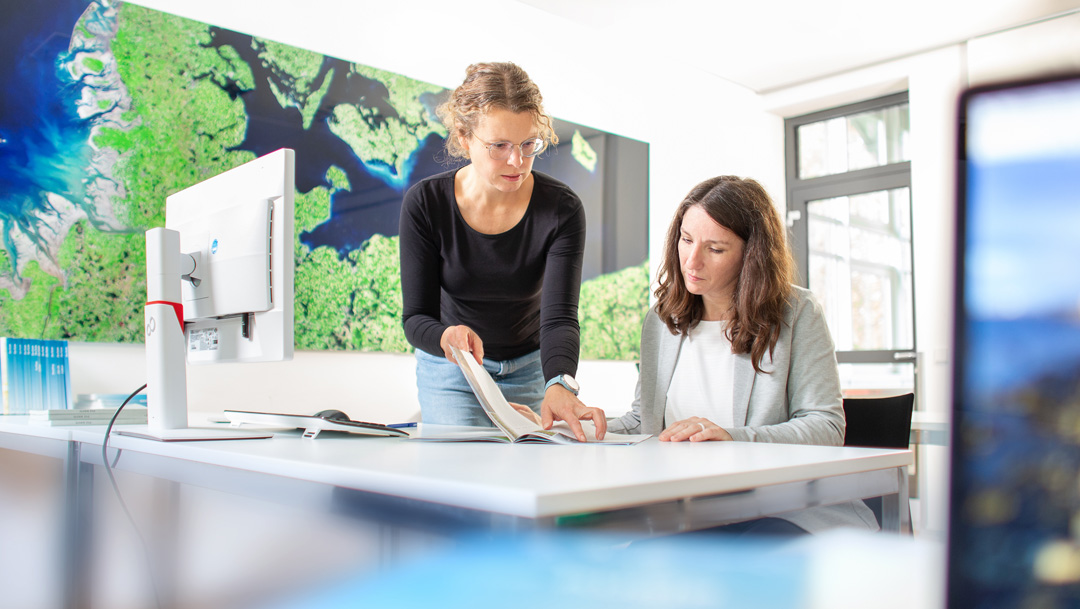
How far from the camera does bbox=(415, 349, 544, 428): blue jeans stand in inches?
71.0

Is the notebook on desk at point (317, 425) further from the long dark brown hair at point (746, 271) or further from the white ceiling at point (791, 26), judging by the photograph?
the white ceiling at point (791, 26)

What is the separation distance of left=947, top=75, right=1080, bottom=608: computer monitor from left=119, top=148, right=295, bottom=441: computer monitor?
3.73ft

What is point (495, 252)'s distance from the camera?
187 centimetres

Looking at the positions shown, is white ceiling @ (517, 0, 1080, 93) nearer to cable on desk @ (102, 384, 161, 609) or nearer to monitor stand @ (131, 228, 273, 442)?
monitor stand @ (131, 228, 273, 442)

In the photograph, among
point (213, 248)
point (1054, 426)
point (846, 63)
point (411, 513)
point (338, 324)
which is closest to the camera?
→ point (1054, 426)

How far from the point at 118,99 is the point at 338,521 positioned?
2.31 m

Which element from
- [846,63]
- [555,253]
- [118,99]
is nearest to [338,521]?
[555,253]

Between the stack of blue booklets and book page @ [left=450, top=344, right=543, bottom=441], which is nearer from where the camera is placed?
book page @ [left=450, top=344, right=543, bottom=441]

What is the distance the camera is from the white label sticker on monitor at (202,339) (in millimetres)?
1366

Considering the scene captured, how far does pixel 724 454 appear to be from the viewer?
0.96 meters

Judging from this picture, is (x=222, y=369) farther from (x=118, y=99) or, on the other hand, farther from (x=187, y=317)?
(x=187, y=317)

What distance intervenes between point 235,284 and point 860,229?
Result: 472cm

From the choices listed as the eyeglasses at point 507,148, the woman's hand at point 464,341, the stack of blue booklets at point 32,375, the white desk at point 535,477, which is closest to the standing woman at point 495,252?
the eyeglasses at point 507,148

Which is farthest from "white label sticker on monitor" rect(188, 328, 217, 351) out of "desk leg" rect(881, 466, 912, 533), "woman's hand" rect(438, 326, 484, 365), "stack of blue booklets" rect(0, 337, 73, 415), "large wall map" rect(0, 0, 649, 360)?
"large wall map" rect(0, 0, 649, 360)
